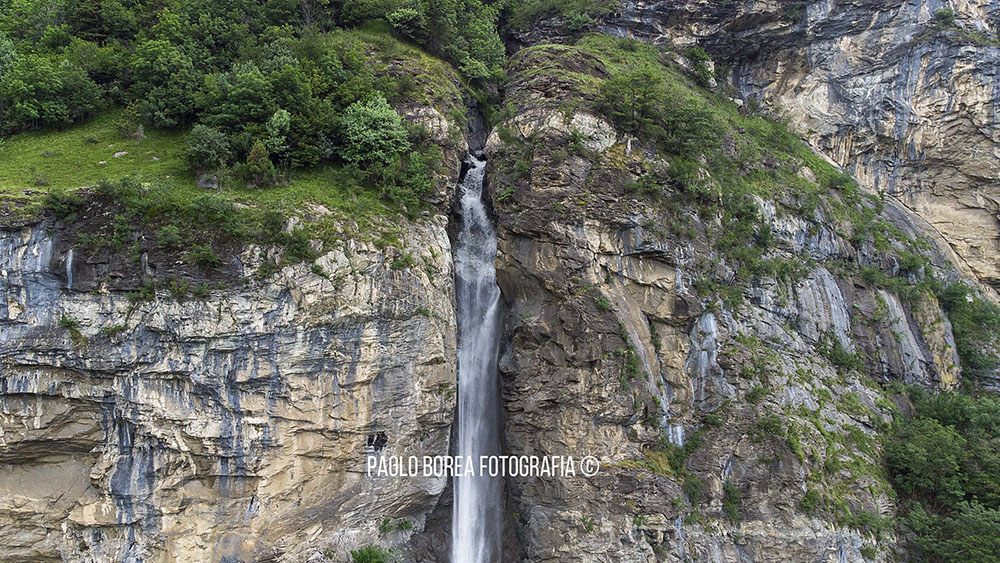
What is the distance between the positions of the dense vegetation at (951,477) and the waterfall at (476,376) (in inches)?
622

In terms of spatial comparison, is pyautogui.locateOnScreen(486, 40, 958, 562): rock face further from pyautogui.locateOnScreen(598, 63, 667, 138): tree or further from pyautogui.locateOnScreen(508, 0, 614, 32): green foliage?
pyautogui.locateOnScreen(508, 0, 614, 32): green foliage

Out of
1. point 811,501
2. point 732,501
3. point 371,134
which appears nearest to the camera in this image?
point 811,501

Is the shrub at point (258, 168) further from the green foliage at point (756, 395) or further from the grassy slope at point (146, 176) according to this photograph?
the green foliage at point (756, 395)

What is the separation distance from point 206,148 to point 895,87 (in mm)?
36409

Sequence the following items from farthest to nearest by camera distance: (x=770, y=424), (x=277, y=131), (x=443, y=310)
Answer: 1. (x=770, y=424)
2. (x=443, y=310)
3. (x=277, y=131)

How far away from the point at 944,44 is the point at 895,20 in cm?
293

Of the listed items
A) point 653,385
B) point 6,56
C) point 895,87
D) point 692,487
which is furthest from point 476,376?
point 895,87

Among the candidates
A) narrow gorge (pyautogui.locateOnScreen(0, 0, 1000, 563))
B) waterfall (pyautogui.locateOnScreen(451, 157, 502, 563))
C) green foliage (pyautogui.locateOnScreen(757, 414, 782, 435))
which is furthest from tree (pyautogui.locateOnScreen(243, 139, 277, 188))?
green foliage (pyautogui.locateOnScreen(757, 414, 782, 435))

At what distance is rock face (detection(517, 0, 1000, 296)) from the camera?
92.3 feet

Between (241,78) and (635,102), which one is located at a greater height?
(635,102)

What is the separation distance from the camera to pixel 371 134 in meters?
19.1

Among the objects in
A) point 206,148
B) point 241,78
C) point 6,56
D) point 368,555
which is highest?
point 6,56

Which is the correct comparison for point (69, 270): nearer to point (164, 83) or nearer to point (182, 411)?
point (182, 411)

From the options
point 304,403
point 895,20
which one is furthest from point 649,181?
point 895,20
